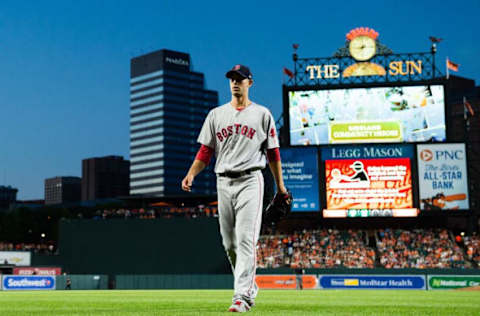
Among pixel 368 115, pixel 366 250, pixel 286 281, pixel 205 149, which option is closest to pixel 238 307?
pixel 205 149

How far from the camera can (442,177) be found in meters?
36.0

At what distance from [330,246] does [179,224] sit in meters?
10.3

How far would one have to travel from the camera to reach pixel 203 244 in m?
41.1

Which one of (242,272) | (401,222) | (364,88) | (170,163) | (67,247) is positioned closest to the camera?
(242,272)

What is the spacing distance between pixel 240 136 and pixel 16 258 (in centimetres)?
4262

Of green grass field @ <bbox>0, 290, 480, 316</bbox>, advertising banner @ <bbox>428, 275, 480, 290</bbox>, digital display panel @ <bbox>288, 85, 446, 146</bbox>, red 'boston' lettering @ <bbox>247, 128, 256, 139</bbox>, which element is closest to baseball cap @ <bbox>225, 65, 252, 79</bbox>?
red 'boston' lettering @ <bbox>247, 128, 256, 139</bbox>

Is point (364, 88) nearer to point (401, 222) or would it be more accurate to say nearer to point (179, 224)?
point (401, 222)

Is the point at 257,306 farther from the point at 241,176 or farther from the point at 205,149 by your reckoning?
the point at 205,149

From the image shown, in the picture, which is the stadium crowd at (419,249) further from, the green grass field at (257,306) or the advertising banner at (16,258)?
the advertising banner at (16,258)

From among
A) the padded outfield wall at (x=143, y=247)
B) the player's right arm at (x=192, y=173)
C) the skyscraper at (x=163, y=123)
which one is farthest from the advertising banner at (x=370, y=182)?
the skyscraper at (x=163, y=123)

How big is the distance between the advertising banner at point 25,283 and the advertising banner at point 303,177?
14.4 m

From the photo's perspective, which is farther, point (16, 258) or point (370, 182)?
point (16, 258)

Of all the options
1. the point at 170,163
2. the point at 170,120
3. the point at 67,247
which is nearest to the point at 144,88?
the point at 170,120

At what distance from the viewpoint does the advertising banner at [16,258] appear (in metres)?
45.5
